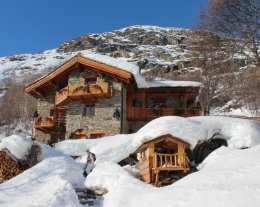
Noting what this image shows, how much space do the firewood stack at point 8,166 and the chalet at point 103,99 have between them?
9636 millimetres

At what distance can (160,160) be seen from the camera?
14.0 meters


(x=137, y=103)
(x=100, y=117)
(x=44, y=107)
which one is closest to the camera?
(x=100, y=117)

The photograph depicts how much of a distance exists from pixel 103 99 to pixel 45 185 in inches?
561

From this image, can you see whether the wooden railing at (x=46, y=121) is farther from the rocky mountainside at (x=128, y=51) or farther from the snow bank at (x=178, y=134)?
the rocky mountainside at (x=128, y=51)

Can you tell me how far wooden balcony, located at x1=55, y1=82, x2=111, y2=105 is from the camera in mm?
23281

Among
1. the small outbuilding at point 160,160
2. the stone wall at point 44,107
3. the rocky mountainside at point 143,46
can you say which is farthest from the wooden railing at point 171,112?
the rocky mountainside at point 143,46

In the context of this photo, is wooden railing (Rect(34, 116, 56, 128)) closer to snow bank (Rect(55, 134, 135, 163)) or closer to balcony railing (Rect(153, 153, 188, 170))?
snow bank (Rect(55, 134, 135, 163))

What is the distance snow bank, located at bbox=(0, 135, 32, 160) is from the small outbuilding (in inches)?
220

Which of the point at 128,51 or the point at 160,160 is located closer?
the point at 160,160

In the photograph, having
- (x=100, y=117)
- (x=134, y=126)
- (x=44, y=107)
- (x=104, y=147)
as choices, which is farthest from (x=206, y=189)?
(x=44, y=107)

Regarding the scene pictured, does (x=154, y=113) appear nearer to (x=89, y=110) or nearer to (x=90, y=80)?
(x=89, y=110)

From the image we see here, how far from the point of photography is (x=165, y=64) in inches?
2835

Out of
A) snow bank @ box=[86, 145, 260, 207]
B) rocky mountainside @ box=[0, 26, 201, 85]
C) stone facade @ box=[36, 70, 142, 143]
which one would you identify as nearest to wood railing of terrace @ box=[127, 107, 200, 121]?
stone facade @ box=[36, 70, 142, 143]

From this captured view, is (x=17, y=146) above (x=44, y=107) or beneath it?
beneath
